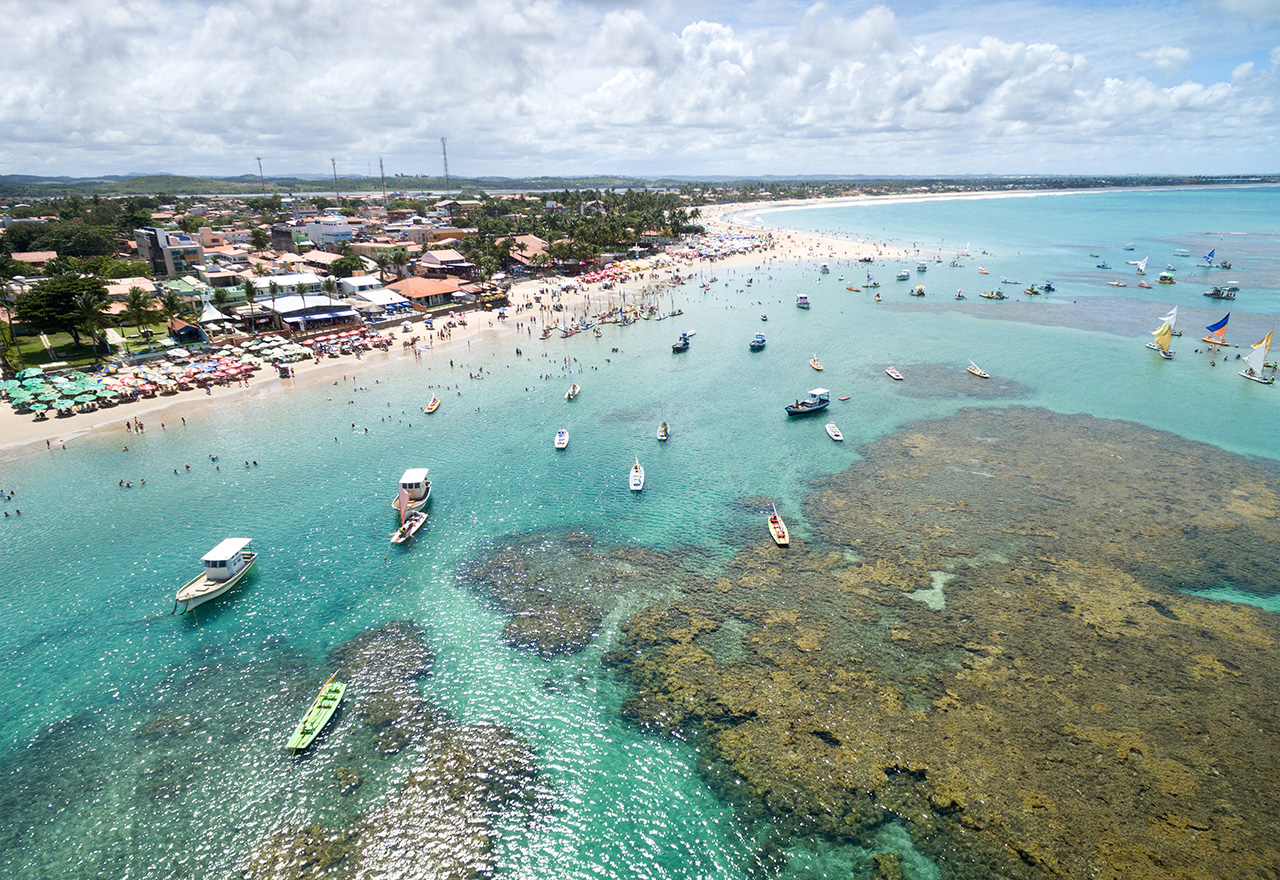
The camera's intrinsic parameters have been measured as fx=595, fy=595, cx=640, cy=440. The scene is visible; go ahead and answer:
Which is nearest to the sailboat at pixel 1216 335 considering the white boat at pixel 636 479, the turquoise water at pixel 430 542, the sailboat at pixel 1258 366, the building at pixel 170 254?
the turquoise water at pixel 430 542

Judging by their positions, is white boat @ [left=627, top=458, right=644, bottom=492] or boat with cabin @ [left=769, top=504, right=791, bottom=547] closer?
boat with cabin @ [left=769, top=504, right=791, bottom=547]

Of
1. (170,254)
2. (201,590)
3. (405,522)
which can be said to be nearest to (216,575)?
(201,590)

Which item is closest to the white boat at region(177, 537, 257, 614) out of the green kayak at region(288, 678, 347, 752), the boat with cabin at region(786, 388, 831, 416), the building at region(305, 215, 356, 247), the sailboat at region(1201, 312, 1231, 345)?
the green kayak at region(288, 678, 347, 752)

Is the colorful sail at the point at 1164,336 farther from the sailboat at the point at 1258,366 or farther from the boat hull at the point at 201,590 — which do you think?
the boat hull at the point at 201,590

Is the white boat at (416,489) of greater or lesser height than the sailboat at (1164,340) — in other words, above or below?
below

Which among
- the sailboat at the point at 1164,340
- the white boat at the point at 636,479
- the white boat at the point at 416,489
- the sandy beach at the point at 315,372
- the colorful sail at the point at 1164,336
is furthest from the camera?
the colorful sail at the point at 1164,336

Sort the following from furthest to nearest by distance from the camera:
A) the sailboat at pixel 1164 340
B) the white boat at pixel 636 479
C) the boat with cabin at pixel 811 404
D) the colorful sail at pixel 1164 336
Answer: the colorful sail at pixel 1164 336
the sailboat at pixel 1164 340
the boat with cabin at pixel 811 404
the white boat at pixel 636 479

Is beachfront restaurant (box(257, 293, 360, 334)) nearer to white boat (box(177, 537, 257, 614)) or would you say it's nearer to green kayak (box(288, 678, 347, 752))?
white boat (box(177, 537, 257, 614))
